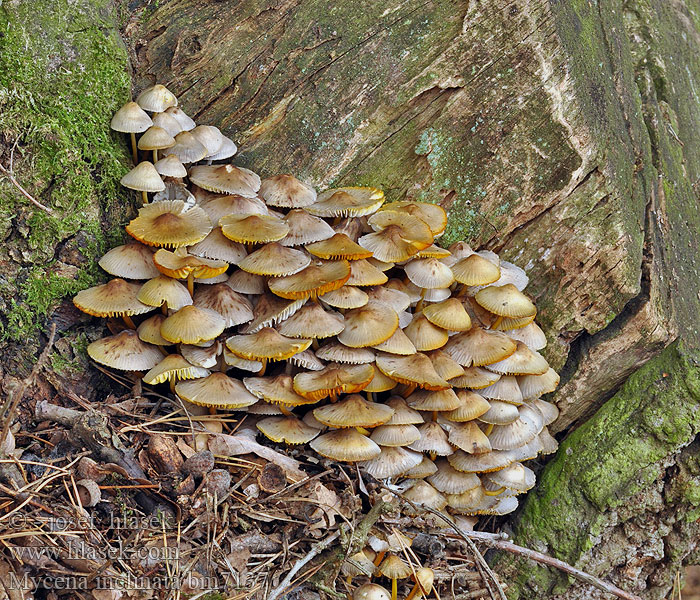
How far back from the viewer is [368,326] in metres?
3.44

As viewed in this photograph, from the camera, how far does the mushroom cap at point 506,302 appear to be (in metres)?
3.67

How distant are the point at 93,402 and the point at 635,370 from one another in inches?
132

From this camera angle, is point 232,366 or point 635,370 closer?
point 232,366

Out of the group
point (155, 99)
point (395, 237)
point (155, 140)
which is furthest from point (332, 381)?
point (155, 99)

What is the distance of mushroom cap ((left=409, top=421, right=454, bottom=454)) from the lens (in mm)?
3650

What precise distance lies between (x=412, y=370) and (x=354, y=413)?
0.39 m

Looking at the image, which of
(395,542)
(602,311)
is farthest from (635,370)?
(395,542)

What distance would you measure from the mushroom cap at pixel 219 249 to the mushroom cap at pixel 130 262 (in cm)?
23

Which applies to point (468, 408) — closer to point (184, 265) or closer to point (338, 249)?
point (338, 249)

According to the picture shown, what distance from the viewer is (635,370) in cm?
423

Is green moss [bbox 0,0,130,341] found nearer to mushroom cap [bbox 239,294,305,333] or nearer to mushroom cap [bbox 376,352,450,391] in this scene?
mushroom cap [bbox 239,294,305,333]

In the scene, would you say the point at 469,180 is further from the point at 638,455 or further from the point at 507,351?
the point at 638,455

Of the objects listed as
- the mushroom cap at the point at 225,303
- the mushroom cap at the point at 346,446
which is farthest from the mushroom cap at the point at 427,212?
the mushroom cap at the point at 346,446

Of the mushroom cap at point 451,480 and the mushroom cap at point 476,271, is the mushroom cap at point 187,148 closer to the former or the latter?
the mushroom cap at point 476,271
